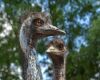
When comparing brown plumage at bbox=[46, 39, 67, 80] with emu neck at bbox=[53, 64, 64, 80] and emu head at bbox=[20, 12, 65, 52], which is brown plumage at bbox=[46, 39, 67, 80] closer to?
emu neck at bbox=[53, 64, 64, 80]

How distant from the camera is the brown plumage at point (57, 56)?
8.22 m

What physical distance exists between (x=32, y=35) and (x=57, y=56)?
3.77 feet

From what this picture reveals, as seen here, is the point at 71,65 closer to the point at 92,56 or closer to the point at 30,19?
the point at 92,56

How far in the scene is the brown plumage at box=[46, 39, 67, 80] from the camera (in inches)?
324

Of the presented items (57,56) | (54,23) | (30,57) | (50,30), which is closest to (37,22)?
(50,30)

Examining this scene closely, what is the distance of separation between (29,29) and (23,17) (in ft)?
0.65

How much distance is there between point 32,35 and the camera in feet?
23.8

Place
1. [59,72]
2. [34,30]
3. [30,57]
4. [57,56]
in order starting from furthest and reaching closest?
1. [57,56]
2. [59,72]
3. [34,30]
4. [30,57]

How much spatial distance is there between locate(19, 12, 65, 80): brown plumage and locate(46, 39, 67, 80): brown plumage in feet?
3.30

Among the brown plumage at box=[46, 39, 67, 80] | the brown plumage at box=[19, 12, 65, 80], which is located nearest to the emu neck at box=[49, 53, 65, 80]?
the brown plumage at box=[46, 39, 67, 80]

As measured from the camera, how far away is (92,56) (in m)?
19.8

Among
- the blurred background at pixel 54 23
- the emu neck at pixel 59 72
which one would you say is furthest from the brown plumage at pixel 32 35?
the blurred background at pixel 54 23

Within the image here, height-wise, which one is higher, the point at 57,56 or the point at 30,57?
the point at 30,57

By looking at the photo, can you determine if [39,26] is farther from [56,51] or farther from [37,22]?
[56,51]
